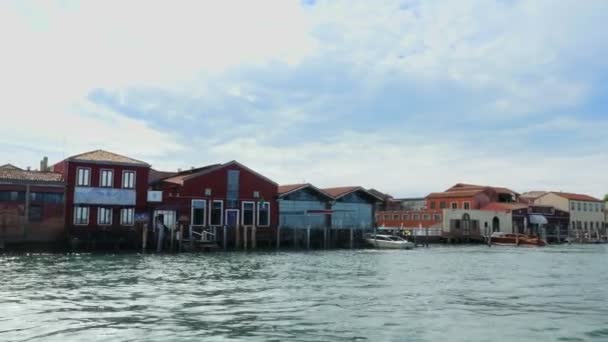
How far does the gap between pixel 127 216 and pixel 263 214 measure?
12.5 metres

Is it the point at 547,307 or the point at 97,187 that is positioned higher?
the point at 97,187

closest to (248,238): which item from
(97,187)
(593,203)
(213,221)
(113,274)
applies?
(213,221)

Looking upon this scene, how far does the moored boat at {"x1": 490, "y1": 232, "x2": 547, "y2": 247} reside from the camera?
7056 cm

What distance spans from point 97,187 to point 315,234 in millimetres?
19215

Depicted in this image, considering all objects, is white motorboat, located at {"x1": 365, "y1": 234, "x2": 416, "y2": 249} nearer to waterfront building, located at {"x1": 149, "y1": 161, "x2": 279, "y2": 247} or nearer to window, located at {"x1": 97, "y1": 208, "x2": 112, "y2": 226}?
waterfront building, located at {"x1": 149, "y1": 161, "x2": 279, "y2": 247}

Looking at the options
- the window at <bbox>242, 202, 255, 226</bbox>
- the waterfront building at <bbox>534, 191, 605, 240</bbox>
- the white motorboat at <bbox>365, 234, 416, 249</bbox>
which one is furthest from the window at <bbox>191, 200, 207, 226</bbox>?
the waterfront building at <bbox>534, 191, 605, 240</bbox>

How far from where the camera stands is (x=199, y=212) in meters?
50.9

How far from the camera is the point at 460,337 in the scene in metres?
12.9

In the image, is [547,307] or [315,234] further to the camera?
[315,234]

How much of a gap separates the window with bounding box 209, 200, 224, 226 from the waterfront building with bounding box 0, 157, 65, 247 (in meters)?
12.3

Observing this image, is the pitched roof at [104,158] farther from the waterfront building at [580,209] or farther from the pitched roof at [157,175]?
the waterfront building at [580,209]

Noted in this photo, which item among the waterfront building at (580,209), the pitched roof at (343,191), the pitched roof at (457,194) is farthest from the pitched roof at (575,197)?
the pitched roof at (343,191)

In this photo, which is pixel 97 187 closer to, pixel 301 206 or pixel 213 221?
pixel 213 221

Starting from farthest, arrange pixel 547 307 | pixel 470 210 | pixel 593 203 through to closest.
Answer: pixel 593 203, pixel 470 210, pixel 547 307
